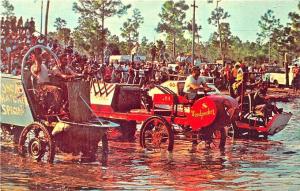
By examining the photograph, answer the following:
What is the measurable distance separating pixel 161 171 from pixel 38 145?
1.71 metres

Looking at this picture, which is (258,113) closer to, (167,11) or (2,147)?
(167,11)

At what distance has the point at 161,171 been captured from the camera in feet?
27.9

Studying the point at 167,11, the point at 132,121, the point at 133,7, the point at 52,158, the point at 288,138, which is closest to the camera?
the point at 52,158

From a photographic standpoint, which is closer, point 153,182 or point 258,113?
point 153,182

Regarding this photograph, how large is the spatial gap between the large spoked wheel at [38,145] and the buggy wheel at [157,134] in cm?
214

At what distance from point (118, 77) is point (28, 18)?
12658 millimetres

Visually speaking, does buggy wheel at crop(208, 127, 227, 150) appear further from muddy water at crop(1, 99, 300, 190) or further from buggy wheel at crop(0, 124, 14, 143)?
buggy wheel at crop(0, 124, 14, 143)

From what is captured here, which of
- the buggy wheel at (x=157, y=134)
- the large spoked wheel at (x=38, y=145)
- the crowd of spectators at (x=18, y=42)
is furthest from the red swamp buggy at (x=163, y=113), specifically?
the large spoked wheel at (x=38, y=145)

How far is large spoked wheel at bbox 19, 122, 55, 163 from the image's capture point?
8.52m

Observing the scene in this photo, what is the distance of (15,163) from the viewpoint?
866 cm

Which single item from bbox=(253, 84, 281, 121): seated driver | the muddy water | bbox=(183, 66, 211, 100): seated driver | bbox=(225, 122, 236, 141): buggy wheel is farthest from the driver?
bbox=(253, 84, 281, 121): seated driver

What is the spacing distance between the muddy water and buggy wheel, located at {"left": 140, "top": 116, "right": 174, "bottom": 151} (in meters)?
0.20

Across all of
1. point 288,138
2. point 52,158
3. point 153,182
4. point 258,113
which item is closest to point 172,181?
point 153,182

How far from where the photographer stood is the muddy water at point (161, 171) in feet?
24.4
